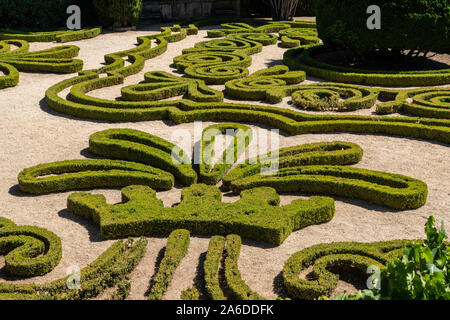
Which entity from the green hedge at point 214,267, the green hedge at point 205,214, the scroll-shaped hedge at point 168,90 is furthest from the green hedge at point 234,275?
the scroll-shaped hedge at point 168,90

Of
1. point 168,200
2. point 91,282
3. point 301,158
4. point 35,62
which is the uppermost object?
point 35,62

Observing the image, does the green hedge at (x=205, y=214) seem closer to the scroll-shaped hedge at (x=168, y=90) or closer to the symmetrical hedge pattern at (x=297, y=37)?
the scroll-shaped hedge at (x=168, y=90)

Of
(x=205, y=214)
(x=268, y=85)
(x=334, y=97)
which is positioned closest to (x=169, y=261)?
(x=205, y=214)

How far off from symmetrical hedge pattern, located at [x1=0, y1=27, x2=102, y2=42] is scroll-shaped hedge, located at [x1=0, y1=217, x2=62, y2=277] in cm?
1336

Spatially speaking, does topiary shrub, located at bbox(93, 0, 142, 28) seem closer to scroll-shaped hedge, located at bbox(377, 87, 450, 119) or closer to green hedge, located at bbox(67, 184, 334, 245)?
scroll-shaped hedge, located at bbox(377, 87, 450, 119)

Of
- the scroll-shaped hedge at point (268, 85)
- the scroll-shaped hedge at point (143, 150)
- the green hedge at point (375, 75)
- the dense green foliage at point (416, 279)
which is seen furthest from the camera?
the green hedge at point (375, 75)

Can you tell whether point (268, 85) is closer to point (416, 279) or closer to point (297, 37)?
point (297, 37)

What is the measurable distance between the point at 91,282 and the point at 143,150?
12.4 ft

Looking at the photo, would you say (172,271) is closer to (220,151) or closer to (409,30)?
(220,151)

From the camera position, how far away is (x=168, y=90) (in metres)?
13.1

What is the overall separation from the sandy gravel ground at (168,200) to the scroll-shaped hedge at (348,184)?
137 millimetres

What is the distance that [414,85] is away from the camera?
1449 centimetres

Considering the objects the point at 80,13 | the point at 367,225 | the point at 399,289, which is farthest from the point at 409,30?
the point at 80,13

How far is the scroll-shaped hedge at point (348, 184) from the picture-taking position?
324 inches
